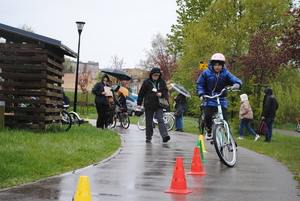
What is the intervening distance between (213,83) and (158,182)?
3227 millimetres

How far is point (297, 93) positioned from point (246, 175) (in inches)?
1062

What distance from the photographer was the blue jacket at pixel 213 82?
Answer: 9.68 metres

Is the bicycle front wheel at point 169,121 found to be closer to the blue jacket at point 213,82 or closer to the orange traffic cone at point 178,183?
the blue jacket at point 213,82

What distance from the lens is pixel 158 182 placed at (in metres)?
7.08

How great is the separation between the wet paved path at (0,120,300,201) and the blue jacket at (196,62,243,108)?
1189 mm

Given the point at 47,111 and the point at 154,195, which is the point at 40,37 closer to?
the point at 47,111

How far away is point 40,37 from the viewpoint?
46.3 feet

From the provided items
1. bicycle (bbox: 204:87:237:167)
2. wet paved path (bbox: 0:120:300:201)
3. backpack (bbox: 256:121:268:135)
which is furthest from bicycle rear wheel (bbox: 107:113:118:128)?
bicycle (bbox: 204:87:237:167)

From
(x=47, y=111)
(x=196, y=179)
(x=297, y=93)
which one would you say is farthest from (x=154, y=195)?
(x=297, y=93)

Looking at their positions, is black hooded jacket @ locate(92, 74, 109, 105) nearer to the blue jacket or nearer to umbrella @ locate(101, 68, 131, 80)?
umbrella @ locate(101, 68, 131, 80)

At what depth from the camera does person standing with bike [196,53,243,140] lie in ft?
31.7

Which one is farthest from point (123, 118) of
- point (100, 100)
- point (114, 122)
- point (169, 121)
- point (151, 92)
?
point (151, 92)

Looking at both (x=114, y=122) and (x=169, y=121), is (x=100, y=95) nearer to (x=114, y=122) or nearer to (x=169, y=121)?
(x=114, y=122)

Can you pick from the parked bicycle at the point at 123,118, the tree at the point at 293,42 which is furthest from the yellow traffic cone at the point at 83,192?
the parked bicycle at the point at 123,118
